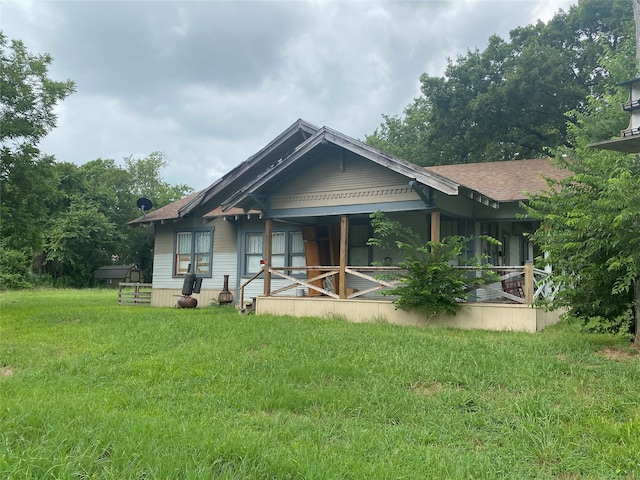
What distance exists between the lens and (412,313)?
10164 mm

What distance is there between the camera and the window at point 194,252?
16.1 metres

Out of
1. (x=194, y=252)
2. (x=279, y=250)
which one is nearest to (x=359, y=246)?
(x=279, y=250)

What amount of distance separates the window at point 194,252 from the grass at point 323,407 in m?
7.75

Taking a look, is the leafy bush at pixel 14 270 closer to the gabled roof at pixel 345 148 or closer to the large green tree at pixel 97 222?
the large green tree at pixel 97 222

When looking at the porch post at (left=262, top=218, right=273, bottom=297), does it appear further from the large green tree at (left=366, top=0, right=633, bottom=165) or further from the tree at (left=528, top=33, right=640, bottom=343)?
the large green tree at (left=366, top=0, right=633, bottom=165)

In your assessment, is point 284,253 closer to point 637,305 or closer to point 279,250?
point 279,250

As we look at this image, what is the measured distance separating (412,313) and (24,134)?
1175cm

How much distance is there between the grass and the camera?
3.51 meters

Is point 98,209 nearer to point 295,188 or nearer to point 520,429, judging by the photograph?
point 295,188

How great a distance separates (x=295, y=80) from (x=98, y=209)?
92.5 feet

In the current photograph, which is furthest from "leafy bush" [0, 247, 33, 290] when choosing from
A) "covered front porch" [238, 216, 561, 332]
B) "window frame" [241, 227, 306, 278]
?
"covered front porch" [238, 216, 561, 332]

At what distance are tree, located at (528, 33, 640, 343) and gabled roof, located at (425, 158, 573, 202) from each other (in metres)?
3.97

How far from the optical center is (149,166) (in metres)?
49.3

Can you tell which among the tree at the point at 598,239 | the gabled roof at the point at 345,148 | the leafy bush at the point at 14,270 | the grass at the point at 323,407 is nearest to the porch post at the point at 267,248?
the gabled roof at the point at 345,148
